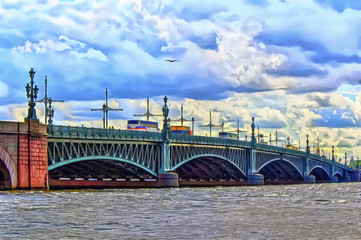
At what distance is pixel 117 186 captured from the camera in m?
97.5

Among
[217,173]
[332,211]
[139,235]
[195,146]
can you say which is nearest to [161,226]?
[139,235]

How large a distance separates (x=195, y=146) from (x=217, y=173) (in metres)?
19.9

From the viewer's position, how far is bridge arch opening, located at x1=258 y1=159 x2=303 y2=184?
163m

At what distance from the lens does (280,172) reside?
170m

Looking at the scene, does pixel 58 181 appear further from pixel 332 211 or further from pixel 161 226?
pixel 161 226

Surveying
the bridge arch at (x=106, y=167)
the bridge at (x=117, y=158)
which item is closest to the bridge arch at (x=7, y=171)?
the bridge at (x=117, y=158)

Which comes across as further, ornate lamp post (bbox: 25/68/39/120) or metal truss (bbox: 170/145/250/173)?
metal truss (bbox: 170/145/250/173)

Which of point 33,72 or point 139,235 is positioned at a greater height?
point 33,72

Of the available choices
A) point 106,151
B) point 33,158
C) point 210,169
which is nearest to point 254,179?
point 210,169

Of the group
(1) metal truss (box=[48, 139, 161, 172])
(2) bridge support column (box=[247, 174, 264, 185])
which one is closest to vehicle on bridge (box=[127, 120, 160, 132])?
(1) metal truss (box=[48, 139, 161, 172])

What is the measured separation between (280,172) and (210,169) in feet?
148

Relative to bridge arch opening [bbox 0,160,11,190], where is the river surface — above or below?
below

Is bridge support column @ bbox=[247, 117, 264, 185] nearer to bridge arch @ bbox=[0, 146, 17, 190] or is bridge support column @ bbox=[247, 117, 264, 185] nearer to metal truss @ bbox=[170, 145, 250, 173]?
metal truss @ bbox=[170, 145, 250, 173]

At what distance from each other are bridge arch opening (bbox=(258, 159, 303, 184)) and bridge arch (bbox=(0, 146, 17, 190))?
328ft
